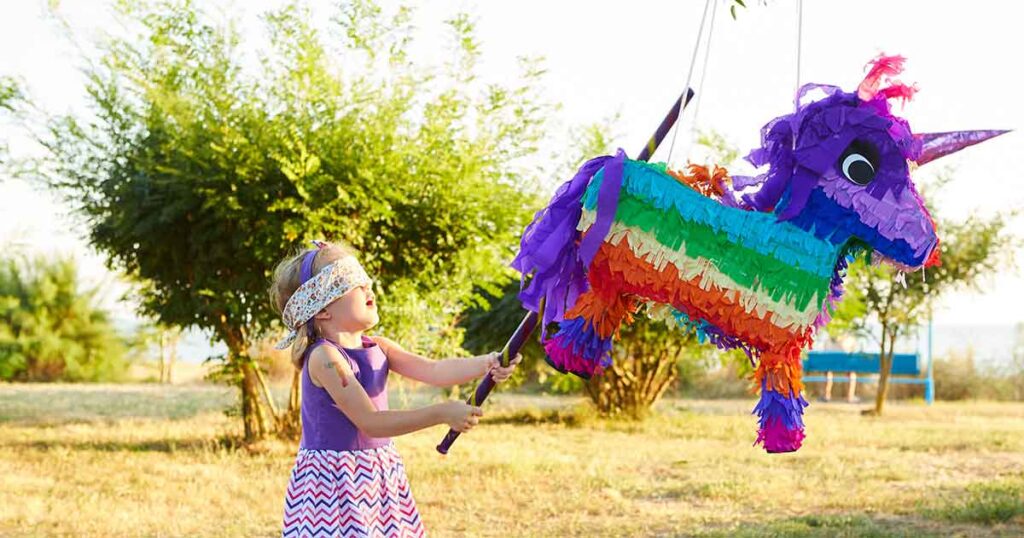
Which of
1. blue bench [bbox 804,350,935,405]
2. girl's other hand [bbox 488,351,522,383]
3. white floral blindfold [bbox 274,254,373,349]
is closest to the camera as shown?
girl's other hand [bbox 488,351,522,383]

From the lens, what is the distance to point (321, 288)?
2400mm

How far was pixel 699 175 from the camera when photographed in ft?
7.50

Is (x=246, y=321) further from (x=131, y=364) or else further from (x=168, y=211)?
(x=131, y=364)

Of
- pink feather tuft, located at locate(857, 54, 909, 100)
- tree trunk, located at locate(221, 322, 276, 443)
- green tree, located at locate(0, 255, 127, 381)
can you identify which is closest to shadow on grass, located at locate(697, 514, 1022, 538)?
pink feather tuft, located at locate(857, 54, 909, 100)

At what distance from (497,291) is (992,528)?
3638 millimetres

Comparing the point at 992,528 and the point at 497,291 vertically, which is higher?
the point at 497,291

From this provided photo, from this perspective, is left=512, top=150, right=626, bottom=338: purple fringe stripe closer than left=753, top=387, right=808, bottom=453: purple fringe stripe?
Yes

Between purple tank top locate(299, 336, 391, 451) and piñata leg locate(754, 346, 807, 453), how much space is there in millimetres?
851

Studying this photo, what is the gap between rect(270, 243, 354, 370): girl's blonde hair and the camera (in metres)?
2.43

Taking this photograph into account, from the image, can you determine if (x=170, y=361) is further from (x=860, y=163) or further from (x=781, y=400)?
(x=860, y=163)

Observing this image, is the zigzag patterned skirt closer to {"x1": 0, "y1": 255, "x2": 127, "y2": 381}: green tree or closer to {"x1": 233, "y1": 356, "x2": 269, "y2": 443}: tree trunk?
{"x1": 233, "y1": 356, "x2": 269, "y2": 443}: tree trunk

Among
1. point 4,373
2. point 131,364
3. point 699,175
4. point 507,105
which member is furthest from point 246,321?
point 131,364

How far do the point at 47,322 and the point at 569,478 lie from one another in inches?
353

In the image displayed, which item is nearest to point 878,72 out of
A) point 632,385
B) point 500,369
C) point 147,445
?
point 500,369
